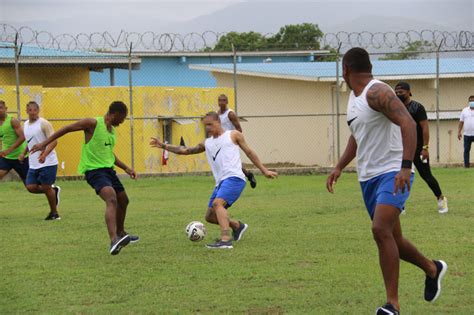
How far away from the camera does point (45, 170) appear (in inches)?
584

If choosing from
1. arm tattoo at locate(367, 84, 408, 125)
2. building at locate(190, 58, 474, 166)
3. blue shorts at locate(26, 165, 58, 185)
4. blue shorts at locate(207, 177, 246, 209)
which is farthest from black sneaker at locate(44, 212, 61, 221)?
building at locate(190, 58, 474, 166)

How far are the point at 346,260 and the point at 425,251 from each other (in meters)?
1.09

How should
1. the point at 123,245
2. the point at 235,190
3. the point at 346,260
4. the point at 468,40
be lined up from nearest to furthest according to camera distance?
the point at 346,260, the point at 123,245, the point at 235,190, the point at 468,40

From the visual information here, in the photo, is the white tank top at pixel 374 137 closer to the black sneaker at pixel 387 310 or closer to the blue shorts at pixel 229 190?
the black sneaker at pixel 387 310

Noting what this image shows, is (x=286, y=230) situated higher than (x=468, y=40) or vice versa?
(x=468, y=40)

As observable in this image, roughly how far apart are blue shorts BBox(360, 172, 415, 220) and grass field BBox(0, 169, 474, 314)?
86 cm

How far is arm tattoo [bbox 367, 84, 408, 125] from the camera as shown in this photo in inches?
273

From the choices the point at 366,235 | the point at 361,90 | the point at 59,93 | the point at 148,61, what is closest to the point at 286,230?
the point at 366,235

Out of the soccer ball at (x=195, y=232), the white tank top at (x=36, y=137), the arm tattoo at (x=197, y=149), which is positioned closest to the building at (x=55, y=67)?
the white tank top at (x=36, y=137)

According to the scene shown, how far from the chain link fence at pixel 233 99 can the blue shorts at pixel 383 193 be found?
50.5 ft

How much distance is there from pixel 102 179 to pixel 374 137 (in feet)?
15.4

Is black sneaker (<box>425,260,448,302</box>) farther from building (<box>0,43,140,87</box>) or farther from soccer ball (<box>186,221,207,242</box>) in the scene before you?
building (<box>0,43,140,87</box>)

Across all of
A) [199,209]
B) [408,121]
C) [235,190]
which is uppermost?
[408,121]

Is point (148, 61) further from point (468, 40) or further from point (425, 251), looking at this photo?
point (425, 251)
